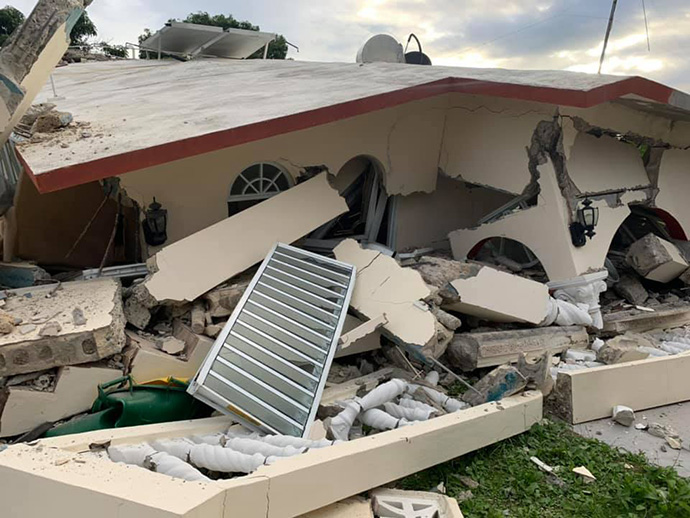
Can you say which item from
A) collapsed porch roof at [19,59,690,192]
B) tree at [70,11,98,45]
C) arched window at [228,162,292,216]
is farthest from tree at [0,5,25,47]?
arched window at [228,162,292,216]

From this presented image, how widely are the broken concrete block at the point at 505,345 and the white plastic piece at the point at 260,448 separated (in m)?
2.36

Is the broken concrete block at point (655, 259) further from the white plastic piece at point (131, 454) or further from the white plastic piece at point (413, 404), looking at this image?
the white plastic piece at point (131, 454)

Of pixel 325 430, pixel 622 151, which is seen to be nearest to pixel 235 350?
pixel 325 430

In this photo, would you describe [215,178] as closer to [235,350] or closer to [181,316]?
[181,316]

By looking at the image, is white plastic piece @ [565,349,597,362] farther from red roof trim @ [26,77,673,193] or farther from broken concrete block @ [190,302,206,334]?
broken concrete block @ [190,302,206,334]

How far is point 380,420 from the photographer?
402cm

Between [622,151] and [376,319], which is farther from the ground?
[622,151]

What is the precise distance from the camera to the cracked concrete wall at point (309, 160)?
627cm

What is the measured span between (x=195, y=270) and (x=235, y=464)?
7.85 feet

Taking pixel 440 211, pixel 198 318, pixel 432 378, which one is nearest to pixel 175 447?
pixel 198 318

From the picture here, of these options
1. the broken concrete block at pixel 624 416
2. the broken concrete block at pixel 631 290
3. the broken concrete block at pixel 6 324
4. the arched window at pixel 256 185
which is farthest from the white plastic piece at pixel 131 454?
the broken concrete block at pixel 631 290

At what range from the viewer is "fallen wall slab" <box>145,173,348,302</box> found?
503 cm

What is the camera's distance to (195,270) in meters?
5.17

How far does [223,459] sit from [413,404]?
170 cm
